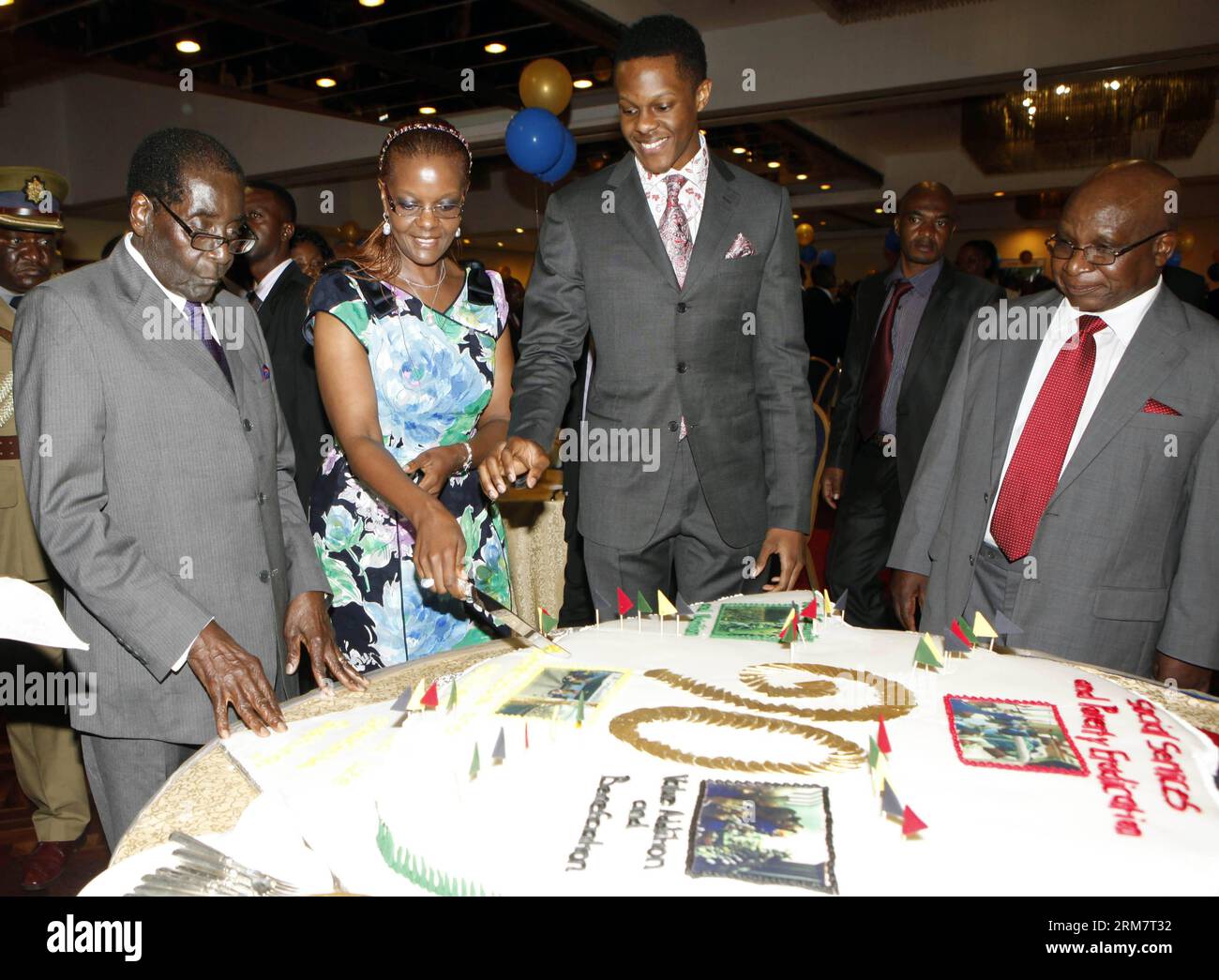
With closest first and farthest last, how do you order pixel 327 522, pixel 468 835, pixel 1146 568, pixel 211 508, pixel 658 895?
pixel 658 895 → pixel 468 835 → pixel 211 508 → pixel 1146 568 → pixel 327 522

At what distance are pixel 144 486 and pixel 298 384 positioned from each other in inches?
72.4

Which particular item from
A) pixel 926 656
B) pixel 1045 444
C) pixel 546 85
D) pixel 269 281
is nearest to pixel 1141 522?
pixel 1045 444

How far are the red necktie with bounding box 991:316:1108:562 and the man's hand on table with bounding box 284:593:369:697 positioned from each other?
1.32m

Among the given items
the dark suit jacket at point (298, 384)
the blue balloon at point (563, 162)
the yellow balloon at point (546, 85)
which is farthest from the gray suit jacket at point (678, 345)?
the yellow balloon at point (546, 85)

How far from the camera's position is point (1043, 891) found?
2.96ft

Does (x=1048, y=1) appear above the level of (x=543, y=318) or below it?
above

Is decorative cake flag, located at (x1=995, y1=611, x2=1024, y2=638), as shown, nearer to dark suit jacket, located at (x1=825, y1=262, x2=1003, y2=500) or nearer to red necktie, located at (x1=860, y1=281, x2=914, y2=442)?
dark suit jacket, located at (x1=825, y1=262, x2=1003, y2=500)

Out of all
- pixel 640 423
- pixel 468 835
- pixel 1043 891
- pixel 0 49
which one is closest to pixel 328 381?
pixel 640 423

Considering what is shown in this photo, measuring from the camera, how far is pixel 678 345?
2.00 meters

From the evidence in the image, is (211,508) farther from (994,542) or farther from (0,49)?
(0,49)

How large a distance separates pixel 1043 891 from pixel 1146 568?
3.83ft

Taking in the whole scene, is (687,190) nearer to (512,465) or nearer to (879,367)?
(512,465)

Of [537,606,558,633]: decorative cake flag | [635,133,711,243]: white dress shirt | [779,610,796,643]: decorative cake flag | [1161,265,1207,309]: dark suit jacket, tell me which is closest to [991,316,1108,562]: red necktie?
[779,610,796,643]: decorative cake flag

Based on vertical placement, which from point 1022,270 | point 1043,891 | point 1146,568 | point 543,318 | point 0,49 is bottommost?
point 1043,891
